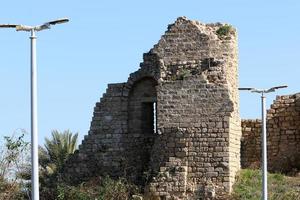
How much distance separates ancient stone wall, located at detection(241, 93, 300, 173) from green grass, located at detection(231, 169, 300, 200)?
2.80 m

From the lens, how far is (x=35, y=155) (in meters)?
17.9

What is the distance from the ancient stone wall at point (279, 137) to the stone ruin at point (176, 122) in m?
0.37

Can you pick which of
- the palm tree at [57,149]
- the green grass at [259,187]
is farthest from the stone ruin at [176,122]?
the palm tree at [57,149]

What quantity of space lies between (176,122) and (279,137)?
555 centimetres

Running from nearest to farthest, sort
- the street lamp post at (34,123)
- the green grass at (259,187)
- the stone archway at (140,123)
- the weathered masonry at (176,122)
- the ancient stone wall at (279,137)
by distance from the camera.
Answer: the street lamp post at (34,123) < the green grass at (259,187) < the weathered masonry at (176,122) < the stone archway at (140,123) < the ancient stone wall at (279,137)

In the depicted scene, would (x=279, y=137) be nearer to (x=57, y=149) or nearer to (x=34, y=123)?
(x=57, y=149)

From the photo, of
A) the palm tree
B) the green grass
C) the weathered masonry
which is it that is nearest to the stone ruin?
the weathered masonry

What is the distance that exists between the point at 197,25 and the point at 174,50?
101 centimetres

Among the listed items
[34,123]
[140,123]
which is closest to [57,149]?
[140,123]

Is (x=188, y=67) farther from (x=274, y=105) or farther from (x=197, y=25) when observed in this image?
(x=274, y=105)

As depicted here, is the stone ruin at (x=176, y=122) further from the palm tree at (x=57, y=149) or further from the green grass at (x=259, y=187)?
the palm tree at (x=57, y=149)

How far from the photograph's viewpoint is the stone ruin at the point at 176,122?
88.3 ft

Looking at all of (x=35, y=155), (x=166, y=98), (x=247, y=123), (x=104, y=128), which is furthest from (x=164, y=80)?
(x=35, y=155)

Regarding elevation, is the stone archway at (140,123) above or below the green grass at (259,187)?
above
